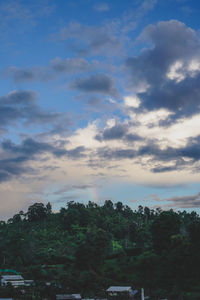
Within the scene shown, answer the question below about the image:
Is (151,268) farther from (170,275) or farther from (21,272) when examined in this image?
(21,272)

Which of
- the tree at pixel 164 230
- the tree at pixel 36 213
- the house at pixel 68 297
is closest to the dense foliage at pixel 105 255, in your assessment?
the tree at pixel 164 230

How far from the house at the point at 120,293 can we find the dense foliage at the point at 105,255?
2.99 meters

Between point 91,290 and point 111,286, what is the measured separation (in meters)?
5.27

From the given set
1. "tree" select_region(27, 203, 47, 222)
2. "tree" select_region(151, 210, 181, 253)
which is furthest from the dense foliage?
"tree" select_region(27, 203, 47, 222)

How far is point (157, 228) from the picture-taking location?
90.8 m

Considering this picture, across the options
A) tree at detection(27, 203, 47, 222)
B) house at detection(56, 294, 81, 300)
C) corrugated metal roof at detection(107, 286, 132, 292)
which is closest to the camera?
house at detection(56, 294, 81, 300)

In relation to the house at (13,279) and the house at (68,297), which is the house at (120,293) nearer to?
the house at (68,297)

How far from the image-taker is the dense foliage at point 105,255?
232 ft

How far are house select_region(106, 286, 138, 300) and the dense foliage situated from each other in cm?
299

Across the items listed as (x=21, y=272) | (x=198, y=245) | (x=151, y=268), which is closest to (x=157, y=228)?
(x=151, y=268)

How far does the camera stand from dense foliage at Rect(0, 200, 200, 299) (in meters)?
70.6

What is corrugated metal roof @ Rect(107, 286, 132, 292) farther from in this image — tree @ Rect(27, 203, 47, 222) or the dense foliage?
tree @ Rect(27, 203, 47, 222)

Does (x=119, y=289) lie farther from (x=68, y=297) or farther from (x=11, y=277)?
(x=11, y=277)

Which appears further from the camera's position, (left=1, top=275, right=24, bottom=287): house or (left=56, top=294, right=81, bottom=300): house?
(left=1, top=275, right=24, bottom=287): house
